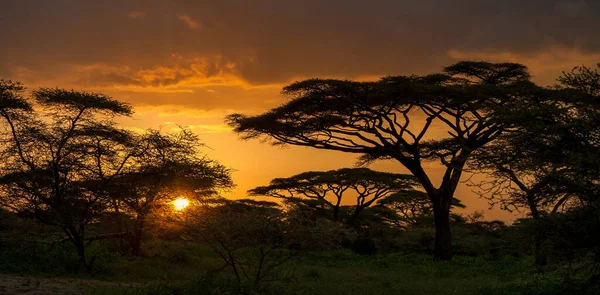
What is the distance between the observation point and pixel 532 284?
59.2ft

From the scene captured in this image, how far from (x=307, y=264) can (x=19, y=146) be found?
52.0 feet

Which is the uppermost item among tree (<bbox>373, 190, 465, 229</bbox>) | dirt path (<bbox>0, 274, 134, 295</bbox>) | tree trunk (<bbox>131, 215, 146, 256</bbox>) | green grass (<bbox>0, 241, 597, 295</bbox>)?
tree (<bbox>373, 190, 465, 229</bbox>)

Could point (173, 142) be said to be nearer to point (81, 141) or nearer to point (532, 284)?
point (81, 141)

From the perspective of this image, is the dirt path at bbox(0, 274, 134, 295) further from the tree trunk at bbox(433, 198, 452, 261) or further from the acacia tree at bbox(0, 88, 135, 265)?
the tree trunk at bbox(433, 198, 452, 261)

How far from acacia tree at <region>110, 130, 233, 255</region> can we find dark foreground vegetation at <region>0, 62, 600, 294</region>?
0.24ft

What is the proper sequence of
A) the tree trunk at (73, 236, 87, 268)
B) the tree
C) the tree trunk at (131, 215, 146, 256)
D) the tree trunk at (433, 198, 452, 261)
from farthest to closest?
the tree, the tree trunk at (433, 198, 452, 261), the tree trunk at (131, 215, 146, 256), the tree trunk at (73, 236, 87, 268)

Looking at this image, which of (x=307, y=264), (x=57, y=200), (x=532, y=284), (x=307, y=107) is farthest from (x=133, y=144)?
(x=532, y=284)

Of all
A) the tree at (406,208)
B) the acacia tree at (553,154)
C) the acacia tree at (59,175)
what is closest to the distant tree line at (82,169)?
the acacia tree at (59,175)

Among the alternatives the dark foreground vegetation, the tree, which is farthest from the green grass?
the tree

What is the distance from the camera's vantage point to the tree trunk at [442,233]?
31.6 m

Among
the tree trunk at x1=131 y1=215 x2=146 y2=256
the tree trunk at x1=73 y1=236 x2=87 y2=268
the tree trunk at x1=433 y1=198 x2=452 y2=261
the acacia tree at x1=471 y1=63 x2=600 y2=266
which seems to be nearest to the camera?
the acacia tree at x1=471 y1=63 x2=600 y2=266

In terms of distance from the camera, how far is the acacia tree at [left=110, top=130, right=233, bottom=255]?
86.2 feet

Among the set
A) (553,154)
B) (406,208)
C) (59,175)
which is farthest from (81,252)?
(406,208)

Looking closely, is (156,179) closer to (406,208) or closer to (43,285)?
(43,285)
